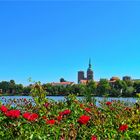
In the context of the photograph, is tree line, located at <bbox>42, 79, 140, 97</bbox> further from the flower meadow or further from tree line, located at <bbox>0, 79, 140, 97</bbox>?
the flower meadow

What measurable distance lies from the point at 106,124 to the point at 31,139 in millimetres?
2114

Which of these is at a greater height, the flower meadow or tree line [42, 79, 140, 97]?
tree line [42, 79, 140, 97]

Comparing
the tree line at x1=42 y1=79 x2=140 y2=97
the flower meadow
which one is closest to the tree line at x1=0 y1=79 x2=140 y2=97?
the tree line at x1=42 y1=79 x2=140 y2=97

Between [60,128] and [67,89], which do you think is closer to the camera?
[60,128]

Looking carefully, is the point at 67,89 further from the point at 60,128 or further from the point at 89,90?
the point at 60,128

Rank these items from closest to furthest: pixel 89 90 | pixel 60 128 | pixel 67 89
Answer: pixel 60 128 < pixel 89 90 < pixel 67 89

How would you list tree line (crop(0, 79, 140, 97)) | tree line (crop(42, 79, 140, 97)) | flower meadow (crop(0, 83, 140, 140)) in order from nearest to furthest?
flower meadow (crop(0, 83, 140, 140)), tree line (crop(0, 79, 140, 97)), tree line (crop(42, 79, 140, 97))

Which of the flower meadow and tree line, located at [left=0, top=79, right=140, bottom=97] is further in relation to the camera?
tree line, located at [left=0, top=79, right=140, bottom=97]

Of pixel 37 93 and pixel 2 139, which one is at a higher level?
pixel 37 93

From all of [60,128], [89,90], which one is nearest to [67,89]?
Result: [89,90]

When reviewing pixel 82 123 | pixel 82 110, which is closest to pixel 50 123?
pixel 82 123

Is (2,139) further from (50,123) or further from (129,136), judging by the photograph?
(129,136)

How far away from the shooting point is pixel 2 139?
6.68 meters

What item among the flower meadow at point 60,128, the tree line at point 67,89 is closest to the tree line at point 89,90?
the tree line at point 67,89
